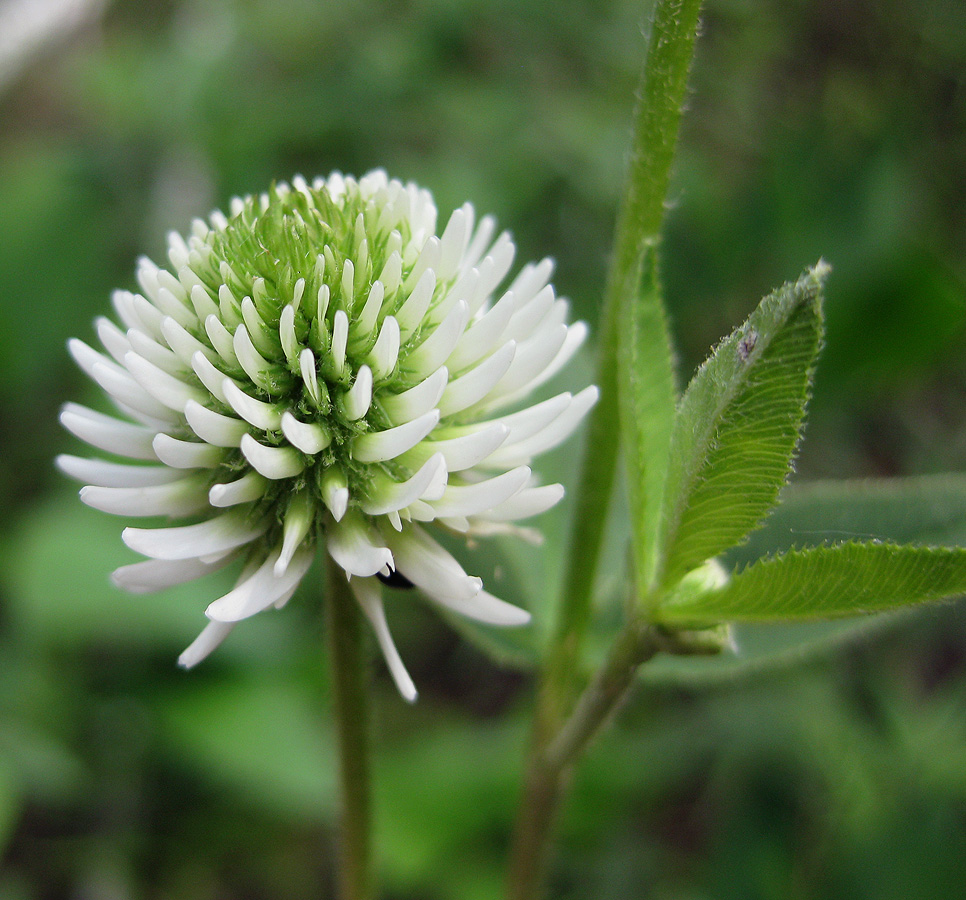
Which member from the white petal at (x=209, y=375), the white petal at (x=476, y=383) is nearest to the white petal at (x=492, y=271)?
the white petal at (x=476, y=383)

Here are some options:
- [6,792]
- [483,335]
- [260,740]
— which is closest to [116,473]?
[483,335]

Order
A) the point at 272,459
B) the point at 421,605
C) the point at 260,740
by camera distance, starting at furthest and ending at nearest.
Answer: the point at 421,605
the point at 260,740
the point at 272,459

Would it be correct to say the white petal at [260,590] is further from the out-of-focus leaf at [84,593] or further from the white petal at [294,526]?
the out-of-focus leaf at [84,593]

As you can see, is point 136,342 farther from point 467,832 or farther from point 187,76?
point 187,76

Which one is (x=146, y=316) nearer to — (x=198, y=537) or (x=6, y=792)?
(x=198, y=537)

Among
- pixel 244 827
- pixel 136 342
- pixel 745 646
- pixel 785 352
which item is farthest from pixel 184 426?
pixel 244 827

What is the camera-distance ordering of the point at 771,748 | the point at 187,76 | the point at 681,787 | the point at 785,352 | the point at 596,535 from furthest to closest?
the point at 187,76, the point at 681,787, the point at 771,748, the point at 596,535, the point at 785,352
